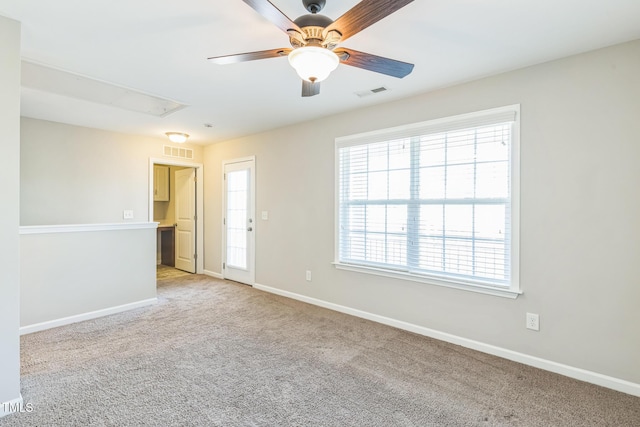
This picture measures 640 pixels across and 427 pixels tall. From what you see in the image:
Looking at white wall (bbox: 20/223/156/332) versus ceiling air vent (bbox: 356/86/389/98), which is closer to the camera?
ceiling air vent (bbox: 356/86/389/98)

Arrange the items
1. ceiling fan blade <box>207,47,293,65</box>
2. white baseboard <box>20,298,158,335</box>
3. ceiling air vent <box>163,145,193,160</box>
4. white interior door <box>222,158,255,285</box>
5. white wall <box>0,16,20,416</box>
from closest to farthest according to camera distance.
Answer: ceiling fan blade <box>207,47,293,65</box>
white wall <box>0,16,20,416</box>
white baseboard <box>20,298,158,335</box>
white interior door <box>222,158,255,285</box>
ceiling air vent <box>163,145,193,160</box>

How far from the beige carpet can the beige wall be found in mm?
1829

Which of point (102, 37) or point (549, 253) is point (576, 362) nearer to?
point (549, 253)

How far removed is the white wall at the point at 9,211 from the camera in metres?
1.93

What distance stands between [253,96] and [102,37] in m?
1.38

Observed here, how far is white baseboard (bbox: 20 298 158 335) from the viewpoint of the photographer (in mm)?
3193

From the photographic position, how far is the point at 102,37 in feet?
7.23

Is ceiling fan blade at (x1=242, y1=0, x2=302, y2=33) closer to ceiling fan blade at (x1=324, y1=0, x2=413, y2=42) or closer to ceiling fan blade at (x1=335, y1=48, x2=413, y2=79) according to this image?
ceiling fan blade at (x1=324, y1=0, x2=413, y2=42)

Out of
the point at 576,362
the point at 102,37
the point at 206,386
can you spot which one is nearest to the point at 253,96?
the point at 102,37

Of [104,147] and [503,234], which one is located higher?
[104,147]

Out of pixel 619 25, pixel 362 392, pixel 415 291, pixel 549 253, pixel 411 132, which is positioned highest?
pixel 619 25

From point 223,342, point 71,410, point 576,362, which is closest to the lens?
point 71,410

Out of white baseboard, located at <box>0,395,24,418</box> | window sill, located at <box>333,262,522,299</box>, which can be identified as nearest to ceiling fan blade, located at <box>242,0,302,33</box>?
window sill, located at <box>333,262,522,299</box>

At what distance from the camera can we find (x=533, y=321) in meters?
2.58
